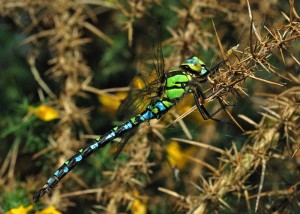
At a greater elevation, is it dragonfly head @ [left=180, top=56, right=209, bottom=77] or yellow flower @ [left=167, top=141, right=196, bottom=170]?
dragonfly head @ [left=180, top=56, right=209, bottom=77]

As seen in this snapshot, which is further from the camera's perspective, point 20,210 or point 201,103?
point 20,210

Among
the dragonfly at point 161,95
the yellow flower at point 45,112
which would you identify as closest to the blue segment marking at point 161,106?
the dragonfly at point 161,95

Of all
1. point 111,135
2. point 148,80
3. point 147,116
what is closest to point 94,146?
point 111,135

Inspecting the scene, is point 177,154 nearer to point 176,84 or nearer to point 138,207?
point 138,207

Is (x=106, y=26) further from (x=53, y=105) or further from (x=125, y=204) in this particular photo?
(x=125, y=204)

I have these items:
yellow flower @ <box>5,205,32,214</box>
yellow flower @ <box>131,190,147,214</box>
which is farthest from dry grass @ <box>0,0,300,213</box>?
yellow flower @ <box>5,205,32,214</box>

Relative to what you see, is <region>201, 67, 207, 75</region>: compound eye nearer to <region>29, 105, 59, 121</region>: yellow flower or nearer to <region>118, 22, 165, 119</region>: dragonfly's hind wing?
<region>118, 22, 165, 119</region>: dragonfly's hind wing

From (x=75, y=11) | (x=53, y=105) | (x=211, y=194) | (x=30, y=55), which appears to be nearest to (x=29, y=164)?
(x=53, y=105)
